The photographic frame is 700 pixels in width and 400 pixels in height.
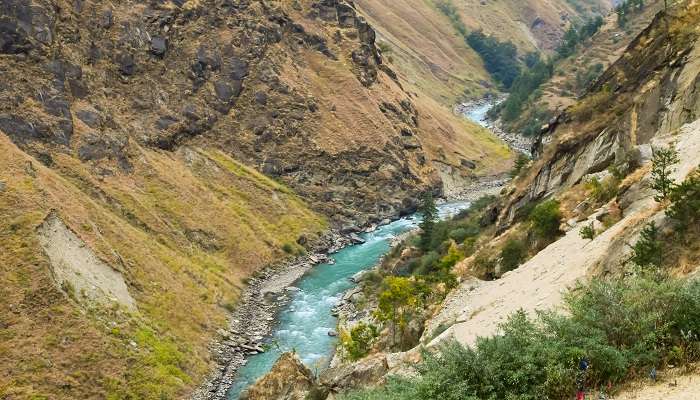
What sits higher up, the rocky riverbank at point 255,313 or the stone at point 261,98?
the stone at point 261,98

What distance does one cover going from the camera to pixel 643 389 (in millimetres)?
11961

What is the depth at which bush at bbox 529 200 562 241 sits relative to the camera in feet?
106

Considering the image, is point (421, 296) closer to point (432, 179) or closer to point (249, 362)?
point (249, 362)

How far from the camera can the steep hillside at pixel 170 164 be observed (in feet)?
138

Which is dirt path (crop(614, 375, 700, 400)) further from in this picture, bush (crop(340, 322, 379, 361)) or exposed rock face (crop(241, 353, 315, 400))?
bush (crop(340, 322, 379, 361))

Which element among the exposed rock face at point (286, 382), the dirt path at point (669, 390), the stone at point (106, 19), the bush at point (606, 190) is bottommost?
the stone at point (106, 19)

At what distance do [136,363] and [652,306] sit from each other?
36779mm

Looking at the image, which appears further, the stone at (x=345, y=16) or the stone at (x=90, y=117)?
the stone at (x=345, y=16)

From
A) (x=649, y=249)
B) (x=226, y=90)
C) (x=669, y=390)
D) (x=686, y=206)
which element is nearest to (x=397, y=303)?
(x=649, y=249)

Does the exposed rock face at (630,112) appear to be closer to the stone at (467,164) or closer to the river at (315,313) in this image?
the river at (315,313)

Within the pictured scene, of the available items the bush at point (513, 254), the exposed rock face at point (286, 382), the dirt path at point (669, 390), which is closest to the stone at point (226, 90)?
the exposed rock face at point (286, 382)

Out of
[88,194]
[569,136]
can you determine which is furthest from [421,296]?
[88,194]

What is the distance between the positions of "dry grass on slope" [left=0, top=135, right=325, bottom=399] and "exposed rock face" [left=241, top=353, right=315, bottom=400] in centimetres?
1230

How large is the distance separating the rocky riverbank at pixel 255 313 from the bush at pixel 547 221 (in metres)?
24.8
